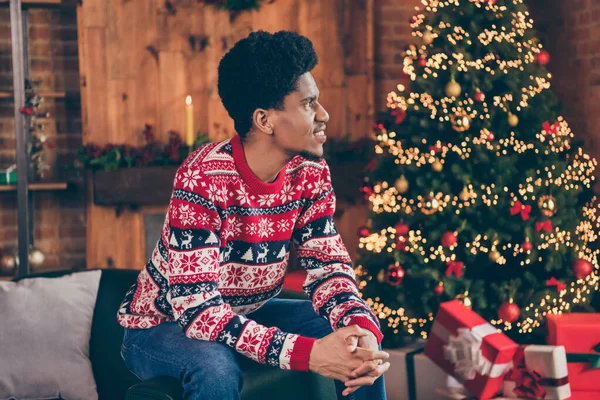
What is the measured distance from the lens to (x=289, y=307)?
184cm

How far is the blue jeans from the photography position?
1449 mm

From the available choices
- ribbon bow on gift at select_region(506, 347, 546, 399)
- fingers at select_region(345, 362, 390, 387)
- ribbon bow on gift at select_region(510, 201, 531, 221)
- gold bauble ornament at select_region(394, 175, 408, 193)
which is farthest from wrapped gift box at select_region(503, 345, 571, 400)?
fingers at select_region(345, 362, 390, 387)

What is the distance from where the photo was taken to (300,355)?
148 cm

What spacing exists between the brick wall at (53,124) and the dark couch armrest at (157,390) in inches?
111

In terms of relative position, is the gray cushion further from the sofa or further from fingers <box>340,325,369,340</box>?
fingers <box>340,325,369,340</box>

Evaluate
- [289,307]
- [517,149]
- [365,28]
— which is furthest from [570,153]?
[289,307]

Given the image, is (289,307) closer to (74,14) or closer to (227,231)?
(227,231)

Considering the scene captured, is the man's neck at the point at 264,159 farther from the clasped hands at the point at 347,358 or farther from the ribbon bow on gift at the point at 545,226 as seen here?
the ribbon bow on gift at the point at 545,226

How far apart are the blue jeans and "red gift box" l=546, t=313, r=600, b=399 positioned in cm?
122

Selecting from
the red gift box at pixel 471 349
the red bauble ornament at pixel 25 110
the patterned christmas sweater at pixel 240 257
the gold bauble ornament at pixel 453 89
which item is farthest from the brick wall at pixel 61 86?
the patterned christmas sweater at pixel 240 257

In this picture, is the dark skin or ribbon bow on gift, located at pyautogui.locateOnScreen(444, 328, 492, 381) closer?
the dark skin

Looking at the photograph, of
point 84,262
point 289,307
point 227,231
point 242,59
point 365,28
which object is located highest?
point 365,28

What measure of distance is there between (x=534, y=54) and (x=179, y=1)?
1883 millimetres

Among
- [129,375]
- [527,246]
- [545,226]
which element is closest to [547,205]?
[545,226]
